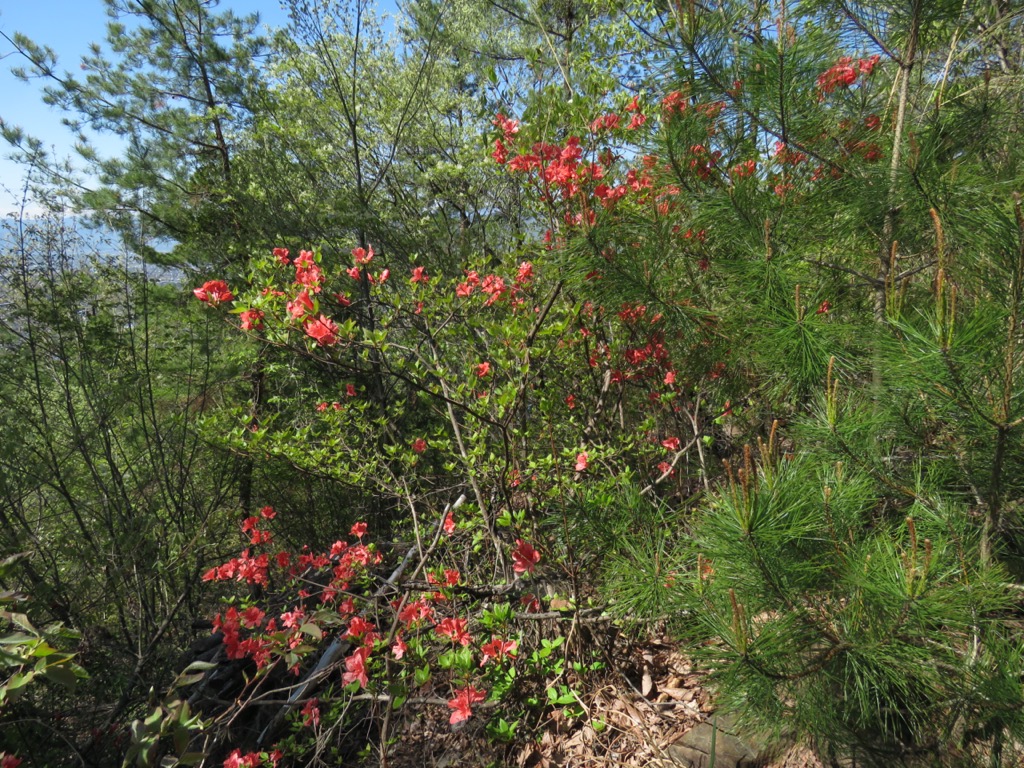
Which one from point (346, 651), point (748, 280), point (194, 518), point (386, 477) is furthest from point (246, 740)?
point (748, 280)

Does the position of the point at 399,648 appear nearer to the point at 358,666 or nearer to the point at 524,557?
the point at 358,666

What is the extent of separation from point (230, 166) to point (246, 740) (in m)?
4.23

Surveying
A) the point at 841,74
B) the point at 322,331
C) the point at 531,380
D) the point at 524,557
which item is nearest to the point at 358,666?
the point at 524,557

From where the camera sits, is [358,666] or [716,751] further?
[358,666]

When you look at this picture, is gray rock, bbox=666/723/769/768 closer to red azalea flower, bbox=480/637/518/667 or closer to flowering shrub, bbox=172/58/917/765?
flowering shrub, bbox=172/58/917/765

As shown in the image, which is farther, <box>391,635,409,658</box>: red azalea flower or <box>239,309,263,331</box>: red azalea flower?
<box>391,635,409,658</box>: red azalea flower

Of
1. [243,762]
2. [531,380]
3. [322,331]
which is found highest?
[322,331]

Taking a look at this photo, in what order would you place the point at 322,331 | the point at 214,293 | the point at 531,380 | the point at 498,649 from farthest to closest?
the point at 531,380, the point at 498,649, the point at 214,293, the point at 322,331

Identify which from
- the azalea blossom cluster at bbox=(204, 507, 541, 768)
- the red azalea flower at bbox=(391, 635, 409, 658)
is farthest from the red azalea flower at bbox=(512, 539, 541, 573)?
the red azalea flower at bbox=(391, 635, 409, 658)

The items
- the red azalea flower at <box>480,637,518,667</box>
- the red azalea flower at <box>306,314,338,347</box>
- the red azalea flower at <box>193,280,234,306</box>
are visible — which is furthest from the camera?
the red azalea flower at <box>480,637,518,667</box>

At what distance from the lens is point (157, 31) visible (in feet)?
14.4

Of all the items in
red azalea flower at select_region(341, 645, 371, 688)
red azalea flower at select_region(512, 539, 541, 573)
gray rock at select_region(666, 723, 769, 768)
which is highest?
red azalea flower at select_region(512, 539, 541, 573)

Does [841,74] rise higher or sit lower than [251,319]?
higher

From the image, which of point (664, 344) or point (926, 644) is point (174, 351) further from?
point (926, 644)
